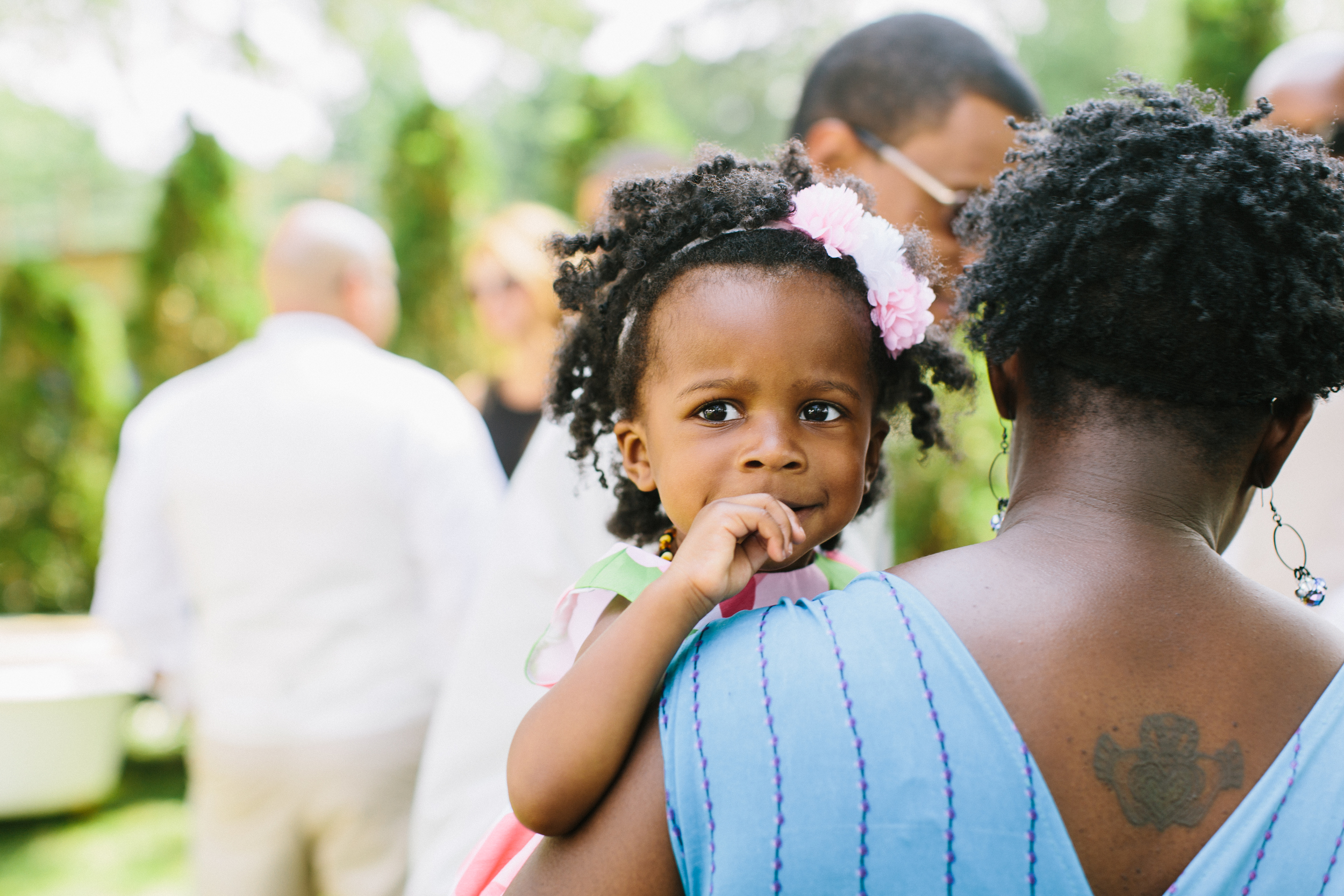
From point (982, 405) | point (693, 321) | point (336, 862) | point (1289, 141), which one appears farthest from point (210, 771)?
point (982, 405)

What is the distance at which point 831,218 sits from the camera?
1674 mm

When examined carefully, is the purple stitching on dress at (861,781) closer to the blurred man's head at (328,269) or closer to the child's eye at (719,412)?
the child's eye at (719,412)

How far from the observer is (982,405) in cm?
623

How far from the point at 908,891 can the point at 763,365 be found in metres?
0.80

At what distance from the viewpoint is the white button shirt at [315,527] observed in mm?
3881

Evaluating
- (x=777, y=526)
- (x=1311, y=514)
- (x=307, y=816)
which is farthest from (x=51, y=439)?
(x=1311, y=514)

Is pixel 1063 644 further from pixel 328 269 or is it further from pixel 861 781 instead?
pixel 328 269

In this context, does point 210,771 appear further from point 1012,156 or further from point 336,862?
point 1012,156

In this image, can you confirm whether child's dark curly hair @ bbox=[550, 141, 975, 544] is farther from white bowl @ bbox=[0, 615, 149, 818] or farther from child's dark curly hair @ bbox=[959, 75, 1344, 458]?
white bowl @ bbox=[0, 615, 149, 818]

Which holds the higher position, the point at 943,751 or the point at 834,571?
the point at 834,571

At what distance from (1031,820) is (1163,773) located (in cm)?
16

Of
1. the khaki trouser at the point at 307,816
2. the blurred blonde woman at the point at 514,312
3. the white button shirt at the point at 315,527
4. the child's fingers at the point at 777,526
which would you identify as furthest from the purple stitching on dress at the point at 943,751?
the blurred blonde woman at the point at 514,312

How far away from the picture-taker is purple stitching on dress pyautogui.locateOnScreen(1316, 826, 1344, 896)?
1.11 m

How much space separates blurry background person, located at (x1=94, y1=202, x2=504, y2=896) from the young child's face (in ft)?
8.28
